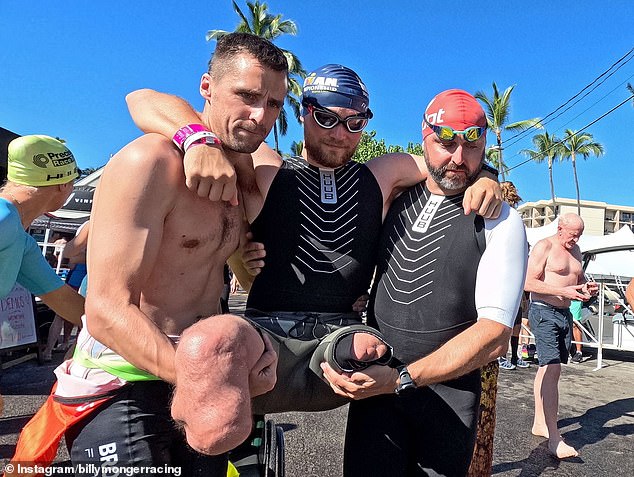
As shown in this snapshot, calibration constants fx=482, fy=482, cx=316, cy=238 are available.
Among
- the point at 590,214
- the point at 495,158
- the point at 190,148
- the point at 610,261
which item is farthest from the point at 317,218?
the point at 590,214

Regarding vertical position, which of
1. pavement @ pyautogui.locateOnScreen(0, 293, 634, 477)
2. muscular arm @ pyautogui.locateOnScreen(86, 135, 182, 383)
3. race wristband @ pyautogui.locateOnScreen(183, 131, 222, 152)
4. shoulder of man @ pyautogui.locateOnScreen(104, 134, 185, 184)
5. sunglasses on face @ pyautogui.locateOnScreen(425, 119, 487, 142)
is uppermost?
sunglasses on face @ pyautogui.locateOnScreen(425, 119, 487, 142)

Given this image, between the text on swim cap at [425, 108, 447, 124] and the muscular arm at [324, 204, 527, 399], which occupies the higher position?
the text on swim cap at [425, 108, 447, 124]

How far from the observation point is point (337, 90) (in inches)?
80.9

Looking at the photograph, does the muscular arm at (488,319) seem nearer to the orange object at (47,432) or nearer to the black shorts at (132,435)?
the black shorts at (132,435)

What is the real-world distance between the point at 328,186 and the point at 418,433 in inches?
43.5

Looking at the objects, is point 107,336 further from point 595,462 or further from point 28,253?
point 595,462

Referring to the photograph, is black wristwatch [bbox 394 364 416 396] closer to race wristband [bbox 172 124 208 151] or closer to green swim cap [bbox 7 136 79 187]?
race wristband [bbox 172 124 208 151]

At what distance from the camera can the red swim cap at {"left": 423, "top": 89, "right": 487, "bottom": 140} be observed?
6.61 feet

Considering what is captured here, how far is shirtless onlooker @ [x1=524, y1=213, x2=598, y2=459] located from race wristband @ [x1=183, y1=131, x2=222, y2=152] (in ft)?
13.6

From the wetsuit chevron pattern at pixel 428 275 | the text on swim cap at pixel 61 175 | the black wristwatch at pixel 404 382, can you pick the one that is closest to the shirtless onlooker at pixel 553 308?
the wetsuit chevron pattern at pixel 428 275

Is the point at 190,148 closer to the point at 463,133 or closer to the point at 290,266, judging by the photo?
the point at 290,266

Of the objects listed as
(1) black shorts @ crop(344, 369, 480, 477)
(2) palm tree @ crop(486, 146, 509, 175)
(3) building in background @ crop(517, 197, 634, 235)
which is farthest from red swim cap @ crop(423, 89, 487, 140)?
(3) building in background @ crop(517, 197, 634, 235)

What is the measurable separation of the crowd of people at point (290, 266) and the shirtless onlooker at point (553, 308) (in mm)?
2877

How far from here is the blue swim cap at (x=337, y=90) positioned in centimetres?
205
